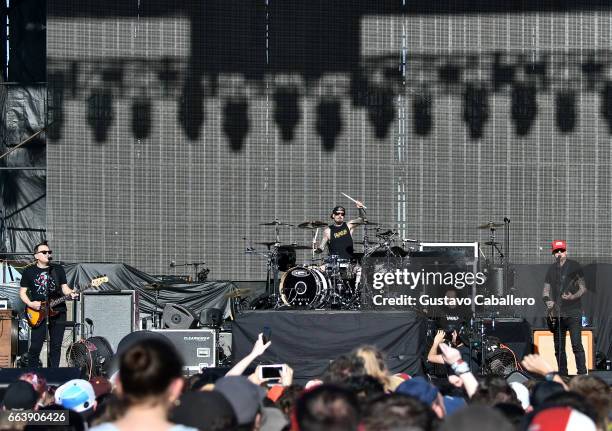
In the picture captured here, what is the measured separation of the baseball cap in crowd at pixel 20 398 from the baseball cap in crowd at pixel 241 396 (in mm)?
2016

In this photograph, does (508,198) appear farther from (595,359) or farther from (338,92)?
(595,359)

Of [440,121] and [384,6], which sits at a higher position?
[384,6]

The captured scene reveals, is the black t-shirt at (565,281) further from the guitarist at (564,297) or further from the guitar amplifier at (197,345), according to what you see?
the guitar amplifier at (197,345)

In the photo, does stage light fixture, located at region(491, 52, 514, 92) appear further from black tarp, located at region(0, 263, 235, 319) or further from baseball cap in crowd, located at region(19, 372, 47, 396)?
baseball cap in crowd, located at region(19, 372, 47, 396)

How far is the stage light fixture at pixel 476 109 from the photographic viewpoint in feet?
69.4

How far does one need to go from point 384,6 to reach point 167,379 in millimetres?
17614

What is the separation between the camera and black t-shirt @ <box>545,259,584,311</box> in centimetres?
1489

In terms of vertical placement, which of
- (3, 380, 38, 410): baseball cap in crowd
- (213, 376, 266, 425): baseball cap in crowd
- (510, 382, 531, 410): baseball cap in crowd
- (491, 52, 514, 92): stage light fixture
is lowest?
(510, 382, 531, 410): baseball cap in crowd

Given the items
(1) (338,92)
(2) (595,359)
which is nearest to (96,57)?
(1) (338,92)

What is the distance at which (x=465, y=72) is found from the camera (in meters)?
21.2

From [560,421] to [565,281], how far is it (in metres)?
10.2

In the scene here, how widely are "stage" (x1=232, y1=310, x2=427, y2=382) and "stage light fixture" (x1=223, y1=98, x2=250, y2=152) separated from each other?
6709 mm

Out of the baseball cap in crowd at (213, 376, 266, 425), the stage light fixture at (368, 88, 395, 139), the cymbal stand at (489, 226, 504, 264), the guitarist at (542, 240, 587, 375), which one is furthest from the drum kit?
the baseball cap in crowd at (213, 376, 266, 425)

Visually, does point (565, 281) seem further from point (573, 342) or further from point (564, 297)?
point (573, 342)
